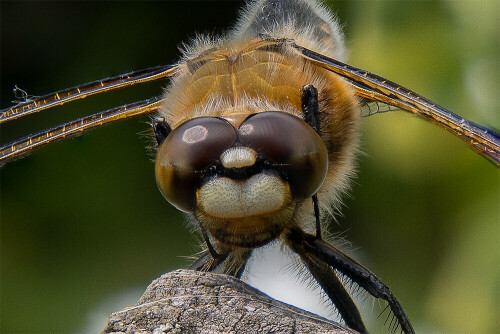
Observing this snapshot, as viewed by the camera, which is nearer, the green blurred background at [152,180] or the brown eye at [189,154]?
the brown eye at [189,154]

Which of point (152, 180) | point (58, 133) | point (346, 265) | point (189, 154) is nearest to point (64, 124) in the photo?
point (58, 133)

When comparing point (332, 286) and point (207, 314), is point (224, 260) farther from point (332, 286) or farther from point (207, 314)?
point (207, 314)

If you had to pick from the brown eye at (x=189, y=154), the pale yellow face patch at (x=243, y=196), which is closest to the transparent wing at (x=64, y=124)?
the brown eye at (x=189, y=154)

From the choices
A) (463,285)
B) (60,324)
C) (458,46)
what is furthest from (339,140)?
(60,324)

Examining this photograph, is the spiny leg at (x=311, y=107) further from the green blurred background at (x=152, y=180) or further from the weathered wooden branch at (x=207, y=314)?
the green blurred background at (x=152, y=180)

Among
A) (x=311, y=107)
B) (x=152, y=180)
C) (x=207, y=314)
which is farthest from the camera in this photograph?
(x=152, y=180)

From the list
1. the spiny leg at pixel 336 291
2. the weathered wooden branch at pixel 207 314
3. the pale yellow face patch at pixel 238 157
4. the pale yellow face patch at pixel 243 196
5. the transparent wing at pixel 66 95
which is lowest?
the spiny leg at pixel 336 291
